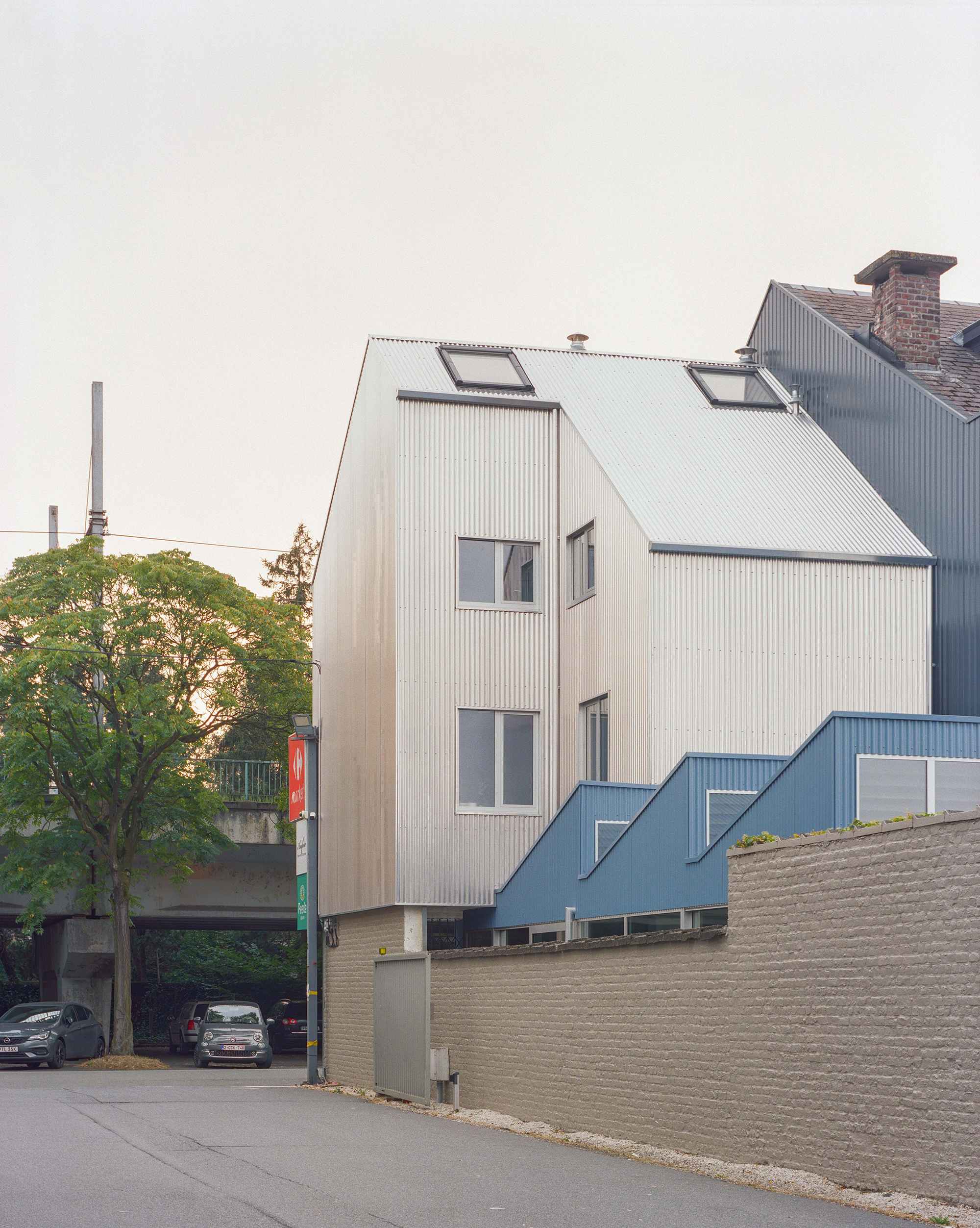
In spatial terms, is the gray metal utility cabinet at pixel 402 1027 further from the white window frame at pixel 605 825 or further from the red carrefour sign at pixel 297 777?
the red carrefour sign at pixel 297 777

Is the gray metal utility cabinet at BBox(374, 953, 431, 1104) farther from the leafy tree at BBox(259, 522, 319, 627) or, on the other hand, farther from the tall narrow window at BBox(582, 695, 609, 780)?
the leafy tree at BBox(259, 522, 319, 627)

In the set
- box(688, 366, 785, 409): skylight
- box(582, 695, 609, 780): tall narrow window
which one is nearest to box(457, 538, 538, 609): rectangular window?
box(582, 695, 609, 780): tall narrow window

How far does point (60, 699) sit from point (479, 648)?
13220mm

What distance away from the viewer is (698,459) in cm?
2397

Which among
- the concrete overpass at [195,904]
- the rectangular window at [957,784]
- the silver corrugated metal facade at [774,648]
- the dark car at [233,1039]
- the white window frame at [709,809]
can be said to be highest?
the silver corrugated metal facade at [774,648]

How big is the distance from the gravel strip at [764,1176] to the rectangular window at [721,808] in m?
3.36

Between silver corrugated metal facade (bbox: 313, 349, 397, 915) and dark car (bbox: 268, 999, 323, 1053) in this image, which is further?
dark car (bbox: 268, 999, 323, 1053)

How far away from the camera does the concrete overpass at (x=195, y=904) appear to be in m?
38.1

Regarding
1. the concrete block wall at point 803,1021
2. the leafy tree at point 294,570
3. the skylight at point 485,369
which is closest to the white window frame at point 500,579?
the skylight at point 485,369

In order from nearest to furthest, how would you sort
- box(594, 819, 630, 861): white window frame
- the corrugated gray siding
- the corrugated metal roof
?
box(594, 819, 630, 861): white window frame, the corrugated gray siding, the corrugated metal roof

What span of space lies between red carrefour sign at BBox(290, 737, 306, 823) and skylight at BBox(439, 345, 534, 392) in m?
7.70

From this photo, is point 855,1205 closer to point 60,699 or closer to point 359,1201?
point 359,1201

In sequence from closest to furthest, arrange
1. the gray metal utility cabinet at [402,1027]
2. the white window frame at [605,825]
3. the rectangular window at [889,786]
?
the rectangular window at [889,786] → the white window frame at [605,825] → the gray metal utility cabinet at [402,1027]

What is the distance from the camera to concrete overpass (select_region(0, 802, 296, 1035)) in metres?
38.1
